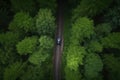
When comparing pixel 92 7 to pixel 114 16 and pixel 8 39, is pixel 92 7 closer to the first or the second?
pixel 114 16

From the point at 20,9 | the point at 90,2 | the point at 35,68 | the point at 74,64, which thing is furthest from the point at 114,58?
the point at 20,9

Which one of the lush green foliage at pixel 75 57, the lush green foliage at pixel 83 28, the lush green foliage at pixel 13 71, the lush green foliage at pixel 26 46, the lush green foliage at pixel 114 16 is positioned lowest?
the lush green foliage at pixel 13 71

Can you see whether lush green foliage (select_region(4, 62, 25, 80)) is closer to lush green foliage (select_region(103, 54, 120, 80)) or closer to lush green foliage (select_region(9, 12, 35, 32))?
lush green foliage (select_region(9, 12, 35, 32))

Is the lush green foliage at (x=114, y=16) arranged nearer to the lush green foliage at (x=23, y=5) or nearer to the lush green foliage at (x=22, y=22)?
the lush green foliage at (x=23, y=5)

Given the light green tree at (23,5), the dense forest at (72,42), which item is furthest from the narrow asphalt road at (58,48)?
the light green tree at (23,5)

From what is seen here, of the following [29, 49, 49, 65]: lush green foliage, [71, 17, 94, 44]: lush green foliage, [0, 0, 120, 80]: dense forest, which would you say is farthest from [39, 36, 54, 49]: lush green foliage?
[71, 17, 94, 44]: lush green foliage

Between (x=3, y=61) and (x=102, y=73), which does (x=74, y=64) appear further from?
(x=3, y=61)

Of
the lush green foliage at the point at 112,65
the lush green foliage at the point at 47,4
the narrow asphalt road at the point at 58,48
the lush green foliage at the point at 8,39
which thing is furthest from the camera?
the narrow asphalt road at the point at 58,48

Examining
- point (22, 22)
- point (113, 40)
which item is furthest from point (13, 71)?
point (113, 40)
